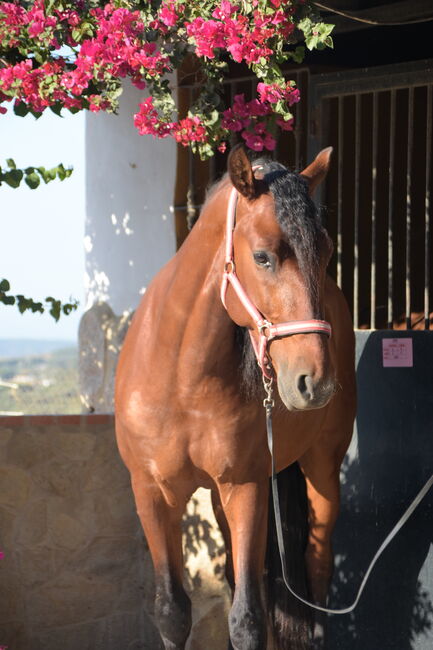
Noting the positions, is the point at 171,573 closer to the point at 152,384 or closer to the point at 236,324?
the point at 152,384

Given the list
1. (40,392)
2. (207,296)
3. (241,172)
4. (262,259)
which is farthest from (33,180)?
(40,392)

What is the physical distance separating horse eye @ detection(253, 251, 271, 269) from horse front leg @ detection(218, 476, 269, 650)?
0.88 meters

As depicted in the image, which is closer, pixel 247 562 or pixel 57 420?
pixel 247 562

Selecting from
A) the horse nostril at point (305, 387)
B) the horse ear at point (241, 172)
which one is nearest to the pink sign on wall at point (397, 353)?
the horse ear at point (241, 172)

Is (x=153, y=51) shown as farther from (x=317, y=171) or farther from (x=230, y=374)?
(x=230, y=374)

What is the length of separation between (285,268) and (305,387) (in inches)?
14.5

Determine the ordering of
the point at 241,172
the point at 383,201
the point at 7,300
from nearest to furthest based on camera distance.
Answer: the point at 241,172
the point at 7,300
the point at 383,201

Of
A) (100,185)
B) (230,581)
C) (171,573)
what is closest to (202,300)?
A: (171,573)

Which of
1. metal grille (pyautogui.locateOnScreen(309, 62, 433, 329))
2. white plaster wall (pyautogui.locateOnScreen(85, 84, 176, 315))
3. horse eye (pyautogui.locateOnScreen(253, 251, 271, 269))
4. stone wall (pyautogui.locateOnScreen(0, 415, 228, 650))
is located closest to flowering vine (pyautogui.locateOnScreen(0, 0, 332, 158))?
horse eye (pyautogui.locateOnScreen(253, 251, 271, 269))

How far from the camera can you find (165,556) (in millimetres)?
3340

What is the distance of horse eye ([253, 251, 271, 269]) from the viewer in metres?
2.71

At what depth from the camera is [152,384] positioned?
3.21 metres

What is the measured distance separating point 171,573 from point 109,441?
130cm

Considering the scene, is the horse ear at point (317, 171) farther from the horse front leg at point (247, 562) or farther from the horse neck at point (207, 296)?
the horse front leg at point (247, 562)
